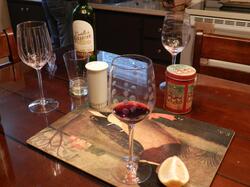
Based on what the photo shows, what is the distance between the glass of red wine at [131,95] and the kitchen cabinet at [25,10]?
2.28 m

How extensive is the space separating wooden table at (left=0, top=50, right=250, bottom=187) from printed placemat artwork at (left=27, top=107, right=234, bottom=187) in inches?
0.8

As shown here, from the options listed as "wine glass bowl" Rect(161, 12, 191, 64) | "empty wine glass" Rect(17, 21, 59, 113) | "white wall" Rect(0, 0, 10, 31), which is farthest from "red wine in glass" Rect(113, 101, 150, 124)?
"white wall" Rect(0, 0, 10, 31)

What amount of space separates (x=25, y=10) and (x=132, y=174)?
8.34ft

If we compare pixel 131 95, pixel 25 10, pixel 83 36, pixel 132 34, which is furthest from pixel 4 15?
pixel 131 95

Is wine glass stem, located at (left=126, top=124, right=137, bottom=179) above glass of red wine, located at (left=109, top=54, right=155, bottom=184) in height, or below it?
below

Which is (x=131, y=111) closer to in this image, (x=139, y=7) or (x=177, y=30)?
(x=177, y=30)

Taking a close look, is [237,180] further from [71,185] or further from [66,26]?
[66,26]

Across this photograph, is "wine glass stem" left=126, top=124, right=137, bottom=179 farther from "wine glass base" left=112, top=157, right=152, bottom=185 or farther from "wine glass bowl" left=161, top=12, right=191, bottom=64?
"wine glass bowl" left=161, top=12, right=191, bottom=64

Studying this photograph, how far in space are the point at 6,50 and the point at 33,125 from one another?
605 millimetres

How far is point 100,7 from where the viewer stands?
229 centimetres

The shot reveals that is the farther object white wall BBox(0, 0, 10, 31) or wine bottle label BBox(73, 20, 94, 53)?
white wall BBox(0, 0, 10, 31)

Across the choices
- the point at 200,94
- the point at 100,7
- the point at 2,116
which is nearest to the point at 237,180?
the point at 200,94

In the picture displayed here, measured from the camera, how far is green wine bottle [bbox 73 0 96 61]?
864mm

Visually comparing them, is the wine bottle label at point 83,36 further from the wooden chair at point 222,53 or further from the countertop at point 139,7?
the countertop at point 139,7
